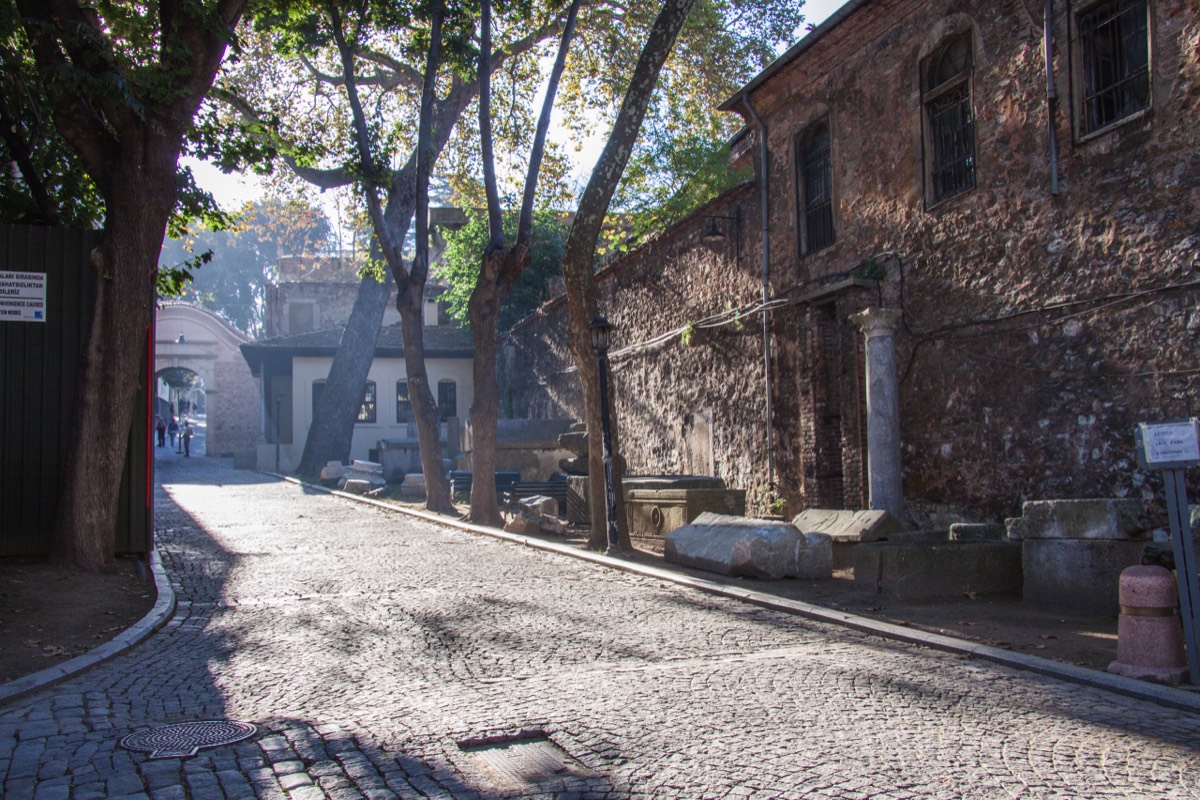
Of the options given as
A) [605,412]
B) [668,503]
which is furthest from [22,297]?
[668,503]

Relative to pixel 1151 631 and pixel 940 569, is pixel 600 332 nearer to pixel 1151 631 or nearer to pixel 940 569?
pixel 940 569

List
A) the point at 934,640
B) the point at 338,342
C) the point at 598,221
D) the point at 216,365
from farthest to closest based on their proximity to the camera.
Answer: the point at 216,365
the point at 338,342
the point at 598,221
the point at 934,640

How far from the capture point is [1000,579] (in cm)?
883

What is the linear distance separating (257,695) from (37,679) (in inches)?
52.8

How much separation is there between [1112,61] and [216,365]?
42.1 m

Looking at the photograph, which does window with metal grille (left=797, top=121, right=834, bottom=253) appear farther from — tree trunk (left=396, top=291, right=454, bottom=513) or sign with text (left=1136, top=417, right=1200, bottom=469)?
sign with text (left=1136, top=417, right=1200, bottom=469)

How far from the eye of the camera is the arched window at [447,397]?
37.7m

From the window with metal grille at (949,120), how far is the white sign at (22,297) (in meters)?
9.82

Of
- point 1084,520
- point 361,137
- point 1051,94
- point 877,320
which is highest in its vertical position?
point 361,137

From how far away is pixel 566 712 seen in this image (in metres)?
4.89

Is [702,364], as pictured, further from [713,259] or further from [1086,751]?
[1086,751]

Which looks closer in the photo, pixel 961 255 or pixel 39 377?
pixel 39 377

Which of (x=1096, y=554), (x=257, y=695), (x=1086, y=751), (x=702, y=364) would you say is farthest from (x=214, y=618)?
(x=702, y=364)

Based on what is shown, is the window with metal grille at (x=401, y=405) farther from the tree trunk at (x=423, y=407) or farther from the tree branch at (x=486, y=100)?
the tree branch at (x=486, y=100)
